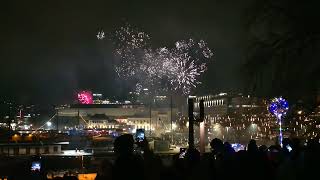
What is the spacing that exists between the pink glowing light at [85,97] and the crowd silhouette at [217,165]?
5367 inches

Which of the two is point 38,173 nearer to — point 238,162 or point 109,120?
point 238,162

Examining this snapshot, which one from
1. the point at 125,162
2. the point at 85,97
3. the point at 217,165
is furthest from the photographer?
the point at 85,97

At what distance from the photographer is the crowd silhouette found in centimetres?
551

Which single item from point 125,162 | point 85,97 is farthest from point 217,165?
point 85,97

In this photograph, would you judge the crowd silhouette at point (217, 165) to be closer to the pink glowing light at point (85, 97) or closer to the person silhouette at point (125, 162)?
the person silhouette at point (125, 162)

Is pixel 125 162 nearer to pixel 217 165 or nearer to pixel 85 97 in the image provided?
pixel 217 165

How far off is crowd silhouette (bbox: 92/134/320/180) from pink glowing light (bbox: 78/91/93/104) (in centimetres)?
13633

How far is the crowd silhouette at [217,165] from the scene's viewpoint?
18.1 ft

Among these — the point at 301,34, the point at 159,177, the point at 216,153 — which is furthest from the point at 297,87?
the point at 159,177

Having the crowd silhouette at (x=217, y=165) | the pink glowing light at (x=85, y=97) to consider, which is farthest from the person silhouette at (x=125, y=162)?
the pink glowing light at (x=85, y=97)

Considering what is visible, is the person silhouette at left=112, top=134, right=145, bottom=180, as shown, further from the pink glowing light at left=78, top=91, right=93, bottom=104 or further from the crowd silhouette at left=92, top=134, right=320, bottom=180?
the pink glowing light at left=78, top=91, right=93, bottom=104

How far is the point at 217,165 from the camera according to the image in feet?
25.6

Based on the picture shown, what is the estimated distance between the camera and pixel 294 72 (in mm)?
13133

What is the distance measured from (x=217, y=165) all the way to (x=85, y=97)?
457 ft
